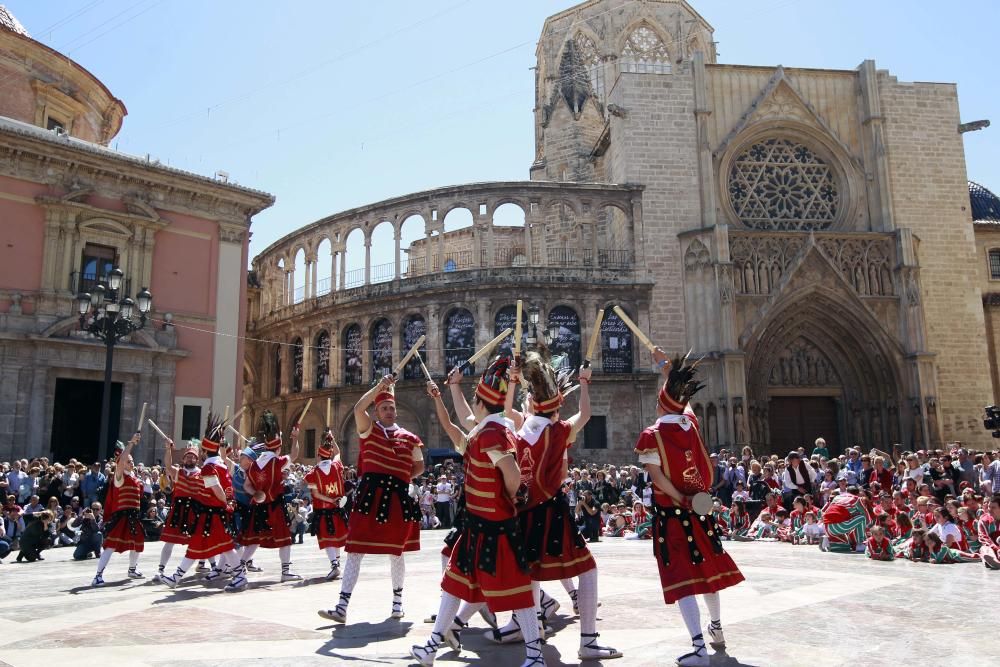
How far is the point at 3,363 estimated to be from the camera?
73.7ft

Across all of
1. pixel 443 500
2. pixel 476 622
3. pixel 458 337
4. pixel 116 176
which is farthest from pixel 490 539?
pixel 458 337

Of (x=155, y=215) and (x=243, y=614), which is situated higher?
(x=155, y=215)

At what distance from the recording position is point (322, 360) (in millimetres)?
35594

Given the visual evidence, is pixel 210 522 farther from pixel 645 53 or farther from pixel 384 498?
pixel 645 53

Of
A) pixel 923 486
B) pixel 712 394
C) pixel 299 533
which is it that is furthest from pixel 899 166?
pixel 299 533

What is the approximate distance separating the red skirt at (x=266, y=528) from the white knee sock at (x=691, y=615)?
6148 mm

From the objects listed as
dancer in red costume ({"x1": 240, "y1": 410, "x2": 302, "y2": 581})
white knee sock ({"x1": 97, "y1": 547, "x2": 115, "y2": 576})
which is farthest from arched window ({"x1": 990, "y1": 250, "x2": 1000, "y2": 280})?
white knee sock ({"x1": 97, "y1": 547, "x2": 115, "y2": 576})

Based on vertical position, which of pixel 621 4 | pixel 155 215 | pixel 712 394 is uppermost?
pixel 621 4

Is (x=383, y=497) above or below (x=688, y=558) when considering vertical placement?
above

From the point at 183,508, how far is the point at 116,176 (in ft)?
58.4

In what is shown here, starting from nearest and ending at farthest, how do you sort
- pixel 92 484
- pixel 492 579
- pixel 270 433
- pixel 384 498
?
1. pixel 492 579
2. pixel 384 498
3. pixel 270 433
4. pixel 92 484

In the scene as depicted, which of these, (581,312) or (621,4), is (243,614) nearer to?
(581,312)

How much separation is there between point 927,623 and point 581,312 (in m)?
24.8

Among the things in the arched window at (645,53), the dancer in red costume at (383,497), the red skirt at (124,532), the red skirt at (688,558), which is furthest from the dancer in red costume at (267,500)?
the arched window at (645,53)
